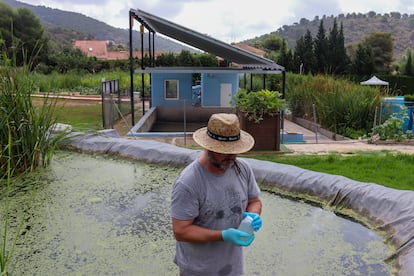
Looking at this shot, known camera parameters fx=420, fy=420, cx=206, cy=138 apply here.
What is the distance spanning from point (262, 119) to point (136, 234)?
4192mm

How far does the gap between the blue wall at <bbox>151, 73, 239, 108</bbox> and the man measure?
44.2 ft

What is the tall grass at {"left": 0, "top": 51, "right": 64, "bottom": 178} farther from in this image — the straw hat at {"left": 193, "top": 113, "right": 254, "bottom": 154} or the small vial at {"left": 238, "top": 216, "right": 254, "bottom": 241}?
the small vial at {"left": 238, "top": 216, "right": 254, "bottom": 241}

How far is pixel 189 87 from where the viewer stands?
15.7 meters

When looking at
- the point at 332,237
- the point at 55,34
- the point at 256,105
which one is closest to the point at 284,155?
the point at 256,105

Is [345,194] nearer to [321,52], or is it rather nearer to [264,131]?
[264,131]

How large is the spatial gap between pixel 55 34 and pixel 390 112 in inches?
3161

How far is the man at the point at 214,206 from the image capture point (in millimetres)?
1834

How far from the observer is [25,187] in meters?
4.73

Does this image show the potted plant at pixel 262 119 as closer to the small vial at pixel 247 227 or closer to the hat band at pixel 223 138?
the hat band at pixel 223 138

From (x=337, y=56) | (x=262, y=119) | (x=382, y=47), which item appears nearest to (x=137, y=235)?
(x=262, y=119)

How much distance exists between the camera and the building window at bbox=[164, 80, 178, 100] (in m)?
15.6

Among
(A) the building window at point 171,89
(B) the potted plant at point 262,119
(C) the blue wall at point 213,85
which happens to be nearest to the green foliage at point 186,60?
(A) the building window at point 171,89

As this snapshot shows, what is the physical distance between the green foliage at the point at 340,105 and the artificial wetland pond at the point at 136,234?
8.04m

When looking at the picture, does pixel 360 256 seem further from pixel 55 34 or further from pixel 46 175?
pixel 55 34
